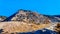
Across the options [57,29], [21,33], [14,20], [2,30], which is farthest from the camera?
[14,20]

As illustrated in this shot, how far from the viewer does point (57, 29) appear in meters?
24.1

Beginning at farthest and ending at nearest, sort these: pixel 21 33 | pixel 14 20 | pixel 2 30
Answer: pixel 14 20 < pixel 2 30 < pixel 21 33

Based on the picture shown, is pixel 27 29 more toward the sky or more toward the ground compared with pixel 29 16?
more toward the ground

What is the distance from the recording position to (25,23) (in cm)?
2972

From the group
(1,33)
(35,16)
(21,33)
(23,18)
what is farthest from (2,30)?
(35,16)

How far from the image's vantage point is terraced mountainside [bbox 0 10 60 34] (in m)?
27.3

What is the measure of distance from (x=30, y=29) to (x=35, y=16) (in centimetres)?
666

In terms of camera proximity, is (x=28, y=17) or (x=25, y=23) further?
(x=28, y=17)

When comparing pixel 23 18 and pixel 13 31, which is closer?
pixel 13 31

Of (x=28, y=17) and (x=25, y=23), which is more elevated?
(x=28, y=17)

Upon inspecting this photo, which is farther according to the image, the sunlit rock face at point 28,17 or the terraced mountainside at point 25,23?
the sunlit rock face at point 28,17

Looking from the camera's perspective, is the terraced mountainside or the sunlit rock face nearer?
the terraced mountainside

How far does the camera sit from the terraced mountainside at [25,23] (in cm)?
2733

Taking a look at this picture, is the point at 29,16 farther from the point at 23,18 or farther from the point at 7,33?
the point at 7,33
